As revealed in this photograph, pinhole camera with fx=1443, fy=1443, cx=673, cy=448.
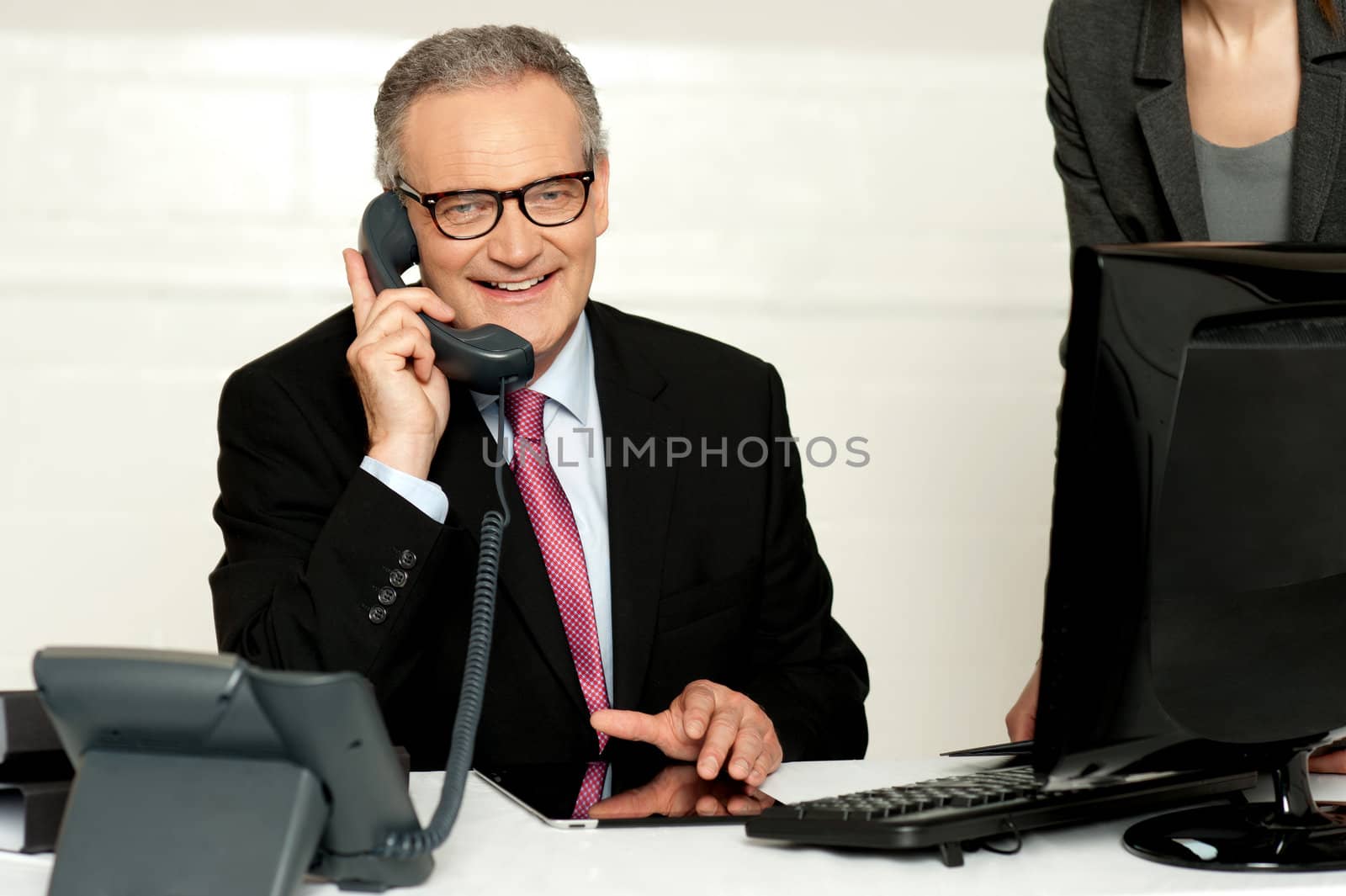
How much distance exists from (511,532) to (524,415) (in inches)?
7.0

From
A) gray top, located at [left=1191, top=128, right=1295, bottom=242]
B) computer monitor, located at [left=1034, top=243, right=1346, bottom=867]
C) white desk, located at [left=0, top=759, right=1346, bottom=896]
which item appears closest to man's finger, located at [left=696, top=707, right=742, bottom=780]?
white desk, located at [left=0, top=759, right=1346, bottom=896]

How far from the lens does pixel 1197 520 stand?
986mm

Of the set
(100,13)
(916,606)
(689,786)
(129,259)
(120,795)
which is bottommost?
(916,606)

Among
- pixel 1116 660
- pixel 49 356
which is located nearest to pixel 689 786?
pixel 1116 660

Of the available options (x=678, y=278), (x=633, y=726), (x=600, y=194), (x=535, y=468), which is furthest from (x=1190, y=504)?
(x=678, y=278)

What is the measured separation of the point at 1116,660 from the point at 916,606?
2327mm

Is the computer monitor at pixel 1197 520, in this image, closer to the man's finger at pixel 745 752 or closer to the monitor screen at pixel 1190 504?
the monitor screen at pixel 1190 504

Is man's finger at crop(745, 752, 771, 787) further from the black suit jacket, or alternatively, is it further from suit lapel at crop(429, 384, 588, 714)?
suit lapel at crop(429, 384, 588, 714)

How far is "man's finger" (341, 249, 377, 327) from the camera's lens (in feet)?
5.86

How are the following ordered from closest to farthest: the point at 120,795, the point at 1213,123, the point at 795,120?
the point at 120,795 → the point at 1213,123 → the point at 795,120

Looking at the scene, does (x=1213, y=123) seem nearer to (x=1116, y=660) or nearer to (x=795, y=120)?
(x=1116, y=660)

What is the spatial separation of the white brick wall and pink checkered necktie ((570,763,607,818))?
70.8 inches

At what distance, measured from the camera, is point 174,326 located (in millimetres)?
3027

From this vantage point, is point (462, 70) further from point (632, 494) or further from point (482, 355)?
point (632, 494)
